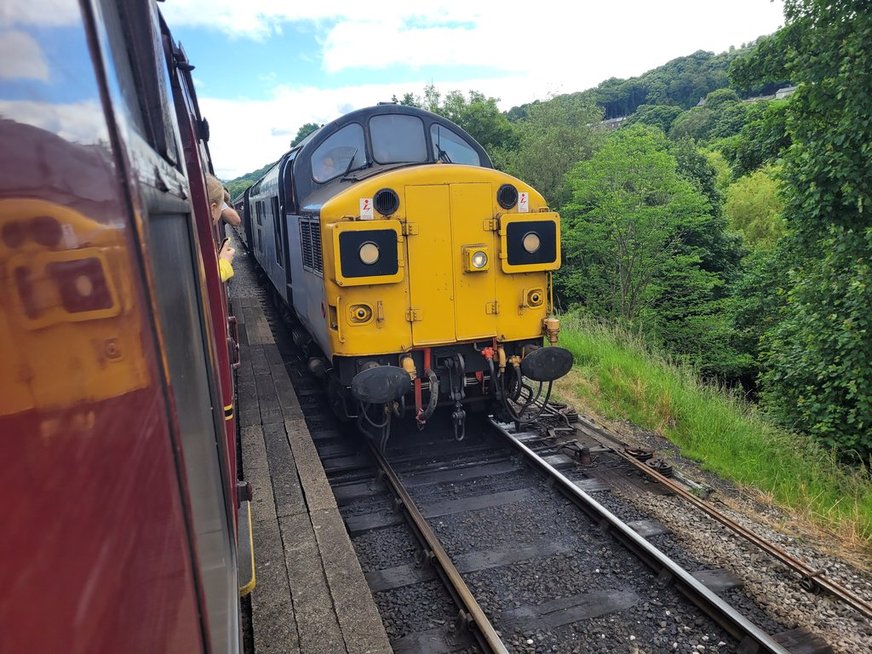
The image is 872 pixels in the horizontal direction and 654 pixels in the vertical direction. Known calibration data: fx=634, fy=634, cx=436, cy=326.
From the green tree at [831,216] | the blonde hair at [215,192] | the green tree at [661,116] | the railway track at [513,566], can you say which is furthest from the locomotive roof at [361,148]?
the green tree at [661,116]

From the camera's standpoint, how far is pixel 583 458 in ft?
20.8

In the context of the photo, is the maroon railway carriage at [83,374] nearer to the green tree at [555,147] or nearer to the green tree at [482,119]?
the green tree at [555,147]

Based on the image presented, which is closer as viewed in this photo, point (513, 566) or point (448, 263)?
point (513, 566)

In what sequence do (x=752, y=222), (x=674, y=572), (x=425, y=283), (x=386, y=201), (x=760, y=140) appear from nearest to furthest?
(x=674, y=572) → (x=386, y=201) → (x=425, y=283) → (x=760, y=140) → (x=752, y=222)

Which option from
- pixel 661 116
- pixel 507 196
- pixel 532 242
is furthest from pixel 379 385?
pixel 661 116

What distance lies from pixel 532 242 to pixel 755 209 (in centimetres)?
2560

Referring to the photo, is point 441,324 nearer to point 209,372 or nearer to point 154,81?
point 209,372

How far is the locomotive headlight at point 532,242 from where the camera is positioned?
6.32 m

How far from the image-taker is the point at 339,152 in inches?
287

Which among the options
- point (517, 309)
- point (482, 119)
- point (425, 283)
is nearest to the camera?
point (425, 283)

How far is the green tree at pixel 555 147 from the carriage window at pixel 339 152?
2277cm

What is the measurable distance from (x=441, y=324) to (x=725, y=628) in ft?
11.3

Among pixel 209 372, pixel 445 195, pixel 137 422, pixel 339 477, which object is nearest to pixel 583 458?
pixel 339 477

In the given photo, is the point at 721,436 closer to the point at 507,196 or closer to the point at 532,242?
the point at 532,242
